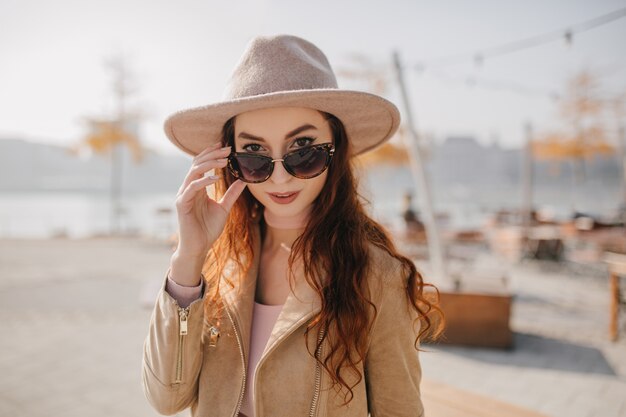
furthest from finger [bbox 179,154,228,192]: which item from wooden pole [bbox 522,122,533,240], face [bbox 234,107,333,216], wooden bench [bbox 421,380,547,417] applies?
wooden pole [bbox 522,122,533,240]

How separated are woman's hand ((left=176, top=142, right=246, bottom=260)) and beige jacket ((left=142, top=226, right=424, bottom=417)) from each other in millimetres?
170

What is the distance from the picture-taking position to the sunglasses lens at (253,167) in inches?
49.1

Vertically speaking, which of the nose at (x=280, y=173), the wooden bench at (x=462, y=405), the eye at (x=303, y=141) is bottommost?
the wooden bench at (x=462, y=405)

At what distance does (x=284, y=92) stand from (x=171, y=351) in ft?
2.85

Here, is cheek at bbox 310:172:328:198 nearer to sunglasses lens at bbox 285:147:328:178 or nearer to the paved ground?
sunglasses lens at bbox 285:147:328:178

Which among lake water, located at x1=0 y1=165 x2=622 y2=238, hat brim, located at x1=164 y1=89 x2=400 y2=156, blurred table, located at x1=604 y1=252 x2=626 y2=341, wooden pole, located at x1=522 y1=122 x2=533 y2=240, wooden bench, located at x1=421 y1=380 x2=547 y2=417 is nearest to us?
hat brim, located at x1=164 y1=89 x2=400 y2=156

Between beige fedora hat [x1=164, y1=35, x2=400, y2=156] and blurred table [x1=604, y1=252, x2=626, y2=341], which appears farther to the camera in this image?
blurred table [x1=604, y1=252, x2=626, y2=341]

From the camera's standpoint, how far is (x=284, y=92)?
1.09 metres

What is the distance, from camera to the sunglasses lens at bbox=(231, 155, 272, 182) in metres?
1.25

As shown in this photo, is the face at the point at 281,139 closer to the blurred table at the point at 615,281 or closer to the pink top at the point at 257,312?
the pink top at the point at 257,312

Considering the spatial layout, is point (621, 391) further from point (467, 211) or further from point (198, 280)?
point (467, 211)

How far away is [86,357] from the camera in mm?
4297

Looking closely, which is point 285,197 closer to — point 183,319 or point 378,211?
point 183,319

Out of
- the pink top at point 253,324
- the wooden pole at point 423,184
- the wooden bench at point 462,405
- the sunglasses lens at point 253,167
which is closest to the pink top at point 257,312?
the pink top at point 253,324
